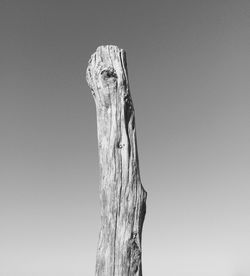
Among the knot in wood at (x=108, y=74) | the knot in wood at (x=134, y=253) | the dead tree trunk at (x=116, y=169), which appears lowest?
the knot in wood at (x=134, y=253)

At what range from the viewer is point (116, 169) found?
5.44 meters

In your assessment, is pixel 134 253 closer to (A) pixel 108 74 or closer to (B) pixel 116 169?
(B) pixel 116 169

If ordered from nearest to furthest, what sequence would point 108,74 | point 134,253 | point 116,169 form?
point 134,253 → point 116,169 → point 108,74

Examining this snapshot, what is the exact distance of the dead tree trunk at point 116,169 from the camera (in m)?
5.23

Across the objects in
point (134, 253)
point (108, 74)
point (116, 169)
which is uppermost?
point (108, 74)

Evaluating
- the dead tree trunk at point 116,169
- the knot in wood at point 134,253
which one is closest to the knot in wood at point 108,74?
the dead tree trunk at point 116,169

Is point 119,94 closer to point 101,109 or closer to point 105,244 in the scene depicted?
point 101,109

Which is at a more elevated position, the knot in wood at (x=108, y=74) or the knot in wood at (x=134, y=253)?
the knot in wood at (x=108, y=74)

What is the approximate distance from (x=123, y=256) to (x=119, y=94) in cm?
217

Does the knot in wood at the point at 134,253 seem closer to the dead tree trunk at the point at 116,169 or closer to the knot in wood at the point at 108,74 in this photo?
the dead tree trunk at the point at 116,169

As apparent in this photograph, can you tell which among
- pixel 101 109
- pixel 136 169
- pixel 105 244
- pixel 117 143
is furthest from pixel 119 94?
pixel 105 244

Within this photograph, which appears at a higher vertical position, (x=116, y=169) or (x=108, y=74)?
(x=108, y=74)

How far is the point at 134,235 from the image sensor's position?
532 centimetres

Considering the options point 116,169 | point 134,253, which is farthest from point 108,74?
point 134,253
